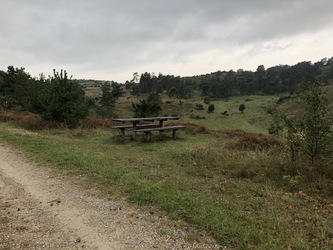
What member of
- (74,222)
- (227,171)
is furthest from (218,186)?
(74,222)

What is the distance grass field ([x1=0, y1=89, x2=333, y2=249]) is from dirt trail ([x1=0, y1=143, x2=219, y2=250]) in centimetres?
35

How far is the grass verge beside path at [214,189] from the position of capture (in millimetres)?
4762

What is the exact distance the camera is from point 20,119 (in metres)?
20.3

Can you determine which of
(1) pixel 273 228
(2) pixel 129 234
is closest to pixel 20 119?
(2) pixel 129 234

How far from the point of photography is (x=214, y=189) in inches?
279

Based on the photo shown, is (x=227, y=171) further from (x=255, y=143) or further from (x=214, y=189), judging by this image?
(x=255, y=143)

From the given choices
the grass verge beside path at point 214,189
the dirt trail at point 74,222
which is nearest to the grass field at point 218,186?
the grass verge beside path at point 214,189

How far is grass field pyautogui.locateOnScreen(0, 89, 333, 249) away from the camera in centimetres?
482

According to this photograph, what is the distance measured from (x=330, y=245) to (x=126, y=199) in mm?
3835

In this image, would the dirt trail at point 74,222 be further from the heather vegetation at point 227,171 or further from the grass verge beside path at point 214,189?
the grass verge beside path at point 214,189

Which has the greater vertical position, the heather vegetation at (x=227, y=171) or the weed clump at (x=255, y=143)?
the heather vegetation at (x=227, y=171)

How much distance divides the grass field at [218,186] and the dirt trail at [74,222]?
35 centimetres

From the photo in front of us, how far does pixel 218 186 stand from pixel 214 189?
276mm

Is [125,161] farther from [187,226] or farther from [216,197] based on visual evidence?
[187,226]
